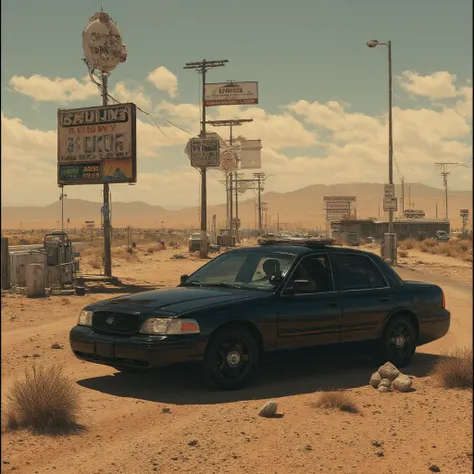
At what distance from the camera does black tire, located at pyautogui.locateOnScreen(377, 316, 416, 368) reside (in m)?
9.07

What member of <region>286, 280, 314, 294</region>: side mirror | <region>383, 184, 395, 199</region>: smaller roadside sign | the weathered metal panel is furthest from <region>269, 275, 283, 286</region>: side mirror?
<region>383, 184, 395, 199</region>: smaller roadside sign

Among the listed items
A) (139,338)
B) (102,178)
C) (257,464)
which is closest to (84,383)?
(139,338)

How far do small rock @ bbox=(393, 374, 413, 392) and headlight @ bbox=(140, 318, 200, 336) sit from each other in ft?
7.71

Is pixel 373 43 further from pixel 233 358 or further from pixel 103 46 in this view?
pixel 233 358

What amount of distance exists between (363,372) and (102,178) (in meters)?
17.7

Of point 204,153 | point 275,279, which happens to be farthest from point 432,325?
point 204,153

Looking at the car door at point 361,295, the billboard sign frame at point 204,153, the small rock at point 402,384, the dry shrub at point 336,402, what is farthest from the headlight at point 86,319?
the billboard sign frame at point 204,153

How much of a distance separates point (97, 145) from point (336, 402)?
19517 mm

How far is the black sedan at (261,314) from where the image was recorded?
7.46 meters

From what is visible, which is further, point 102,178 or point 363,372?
point 102,178

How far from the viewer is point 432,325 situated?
9.62 meters

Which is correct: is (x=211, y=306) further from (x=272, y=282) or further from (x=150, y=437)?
(x=150, y=437)

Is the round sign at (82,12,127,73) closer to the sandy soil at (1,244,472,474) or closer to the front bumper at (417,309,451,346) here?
the sandy soil at (1,244,472,474)

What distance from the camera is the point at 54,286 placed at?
21.3 metres
